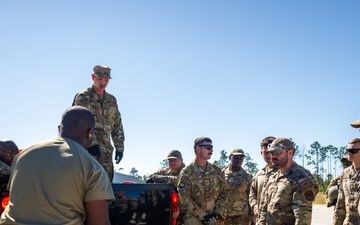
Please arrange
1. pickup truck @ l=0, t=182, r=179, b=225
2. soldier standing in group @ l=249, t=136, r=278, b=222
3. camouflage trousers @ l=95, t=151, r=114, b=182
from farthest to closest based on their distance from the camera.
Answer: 1. soldier standing in group @ l=249, t=136, r=278, b=222
2. camouflage trousers @ l=95, t=151, r=114, b=182
3. pickup truck @ l=0, t=182, r=179, b=225

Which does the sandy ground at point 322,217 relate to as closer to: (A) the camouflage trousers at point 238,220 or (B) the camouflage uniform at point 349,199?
(A) the camouflage trousers at point 238,220

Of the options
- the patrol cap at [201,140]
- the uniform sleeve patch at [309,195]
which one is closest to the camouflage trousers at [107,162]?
the patrol cap at [201,140]

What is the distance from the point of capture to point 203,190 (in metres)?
7.41

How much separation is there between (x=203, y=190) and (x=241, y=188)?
2.24 m

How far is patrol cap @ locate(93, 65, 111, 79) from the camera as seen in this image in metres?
6.84

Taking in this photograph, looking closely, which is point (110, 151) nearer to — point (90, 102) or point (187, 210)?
point (90, 102)

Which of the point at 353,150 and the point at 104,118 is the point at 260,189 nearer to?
the point at 353,150

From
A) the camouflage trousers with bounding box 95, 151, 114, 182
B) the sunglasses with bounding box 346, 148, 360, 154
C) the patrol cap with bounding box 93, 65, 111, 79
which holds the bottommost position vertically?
the camouflage trousers with bounding box 95, 151, 114, 182

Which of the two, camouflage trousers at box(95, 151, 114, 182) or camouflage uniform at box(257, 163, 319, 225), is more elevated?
camouflage trousers at box(95, 151, 114, 182)

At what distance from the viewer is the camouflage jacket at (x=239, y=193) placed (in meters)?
9.36

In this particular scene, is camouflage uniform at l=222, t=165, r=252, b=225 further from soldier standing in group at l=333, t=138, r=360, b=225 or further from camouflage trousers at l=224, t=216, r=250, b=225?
soldier standing in group at l=333, t=138, r=360, b=225

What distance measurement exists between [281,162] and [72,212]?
12.2ft

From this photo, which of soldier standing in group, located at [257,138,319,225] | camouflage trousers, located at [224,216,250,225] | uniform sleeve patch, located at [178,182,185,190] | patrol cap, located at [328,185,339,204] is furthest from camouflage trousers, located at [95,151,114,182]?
patrol cap, located at [328,185,339,204]

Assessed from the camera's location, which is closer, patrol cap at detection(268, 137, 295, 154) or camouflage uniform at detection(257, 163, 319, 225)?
camouflage uniform at detection(257, 163, 319, 225)
